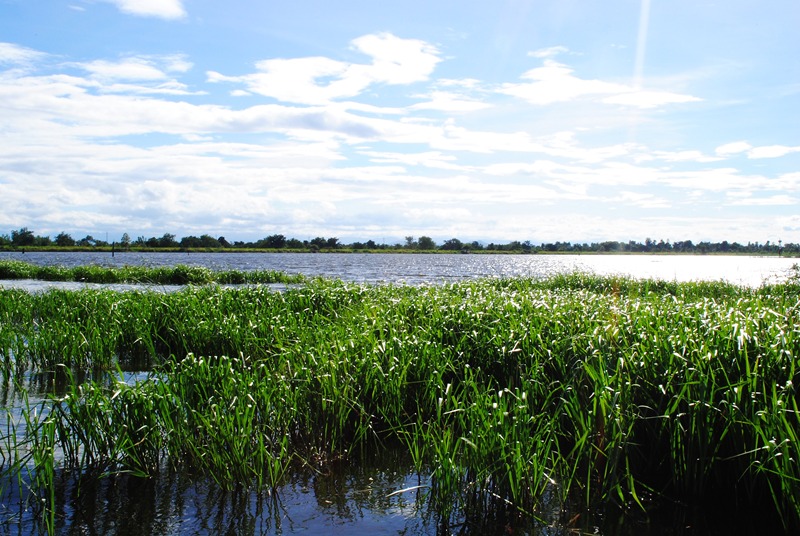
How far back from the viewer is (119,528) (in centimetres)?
546

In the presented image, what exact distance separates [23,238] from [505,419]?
20470 cm

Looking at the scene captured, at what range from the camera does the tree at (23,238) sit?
172m

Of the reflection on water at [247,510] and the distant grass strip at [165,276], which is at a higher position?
the distant grass strip at [165,276]

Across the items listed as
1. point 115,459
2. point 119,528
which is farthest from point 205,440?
point 119,528

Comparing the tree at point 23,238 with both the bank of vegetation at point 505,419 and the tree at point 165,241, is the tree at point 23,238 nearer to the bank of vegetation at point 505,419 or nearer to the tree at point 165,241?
the tree at point 165,241

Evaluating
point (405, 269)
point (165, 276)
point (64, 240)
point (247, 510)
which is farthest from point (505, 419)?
point (64, 240)

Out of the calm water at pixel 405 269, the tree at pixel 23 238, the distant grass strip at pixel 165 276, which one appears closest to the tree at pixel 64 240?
the tree at pixel 23 238

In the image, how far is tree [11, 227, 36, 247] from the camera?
172125 millimetres

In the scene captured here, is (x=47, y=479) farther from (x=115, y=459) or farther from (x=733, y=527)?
(x=733, y=527)

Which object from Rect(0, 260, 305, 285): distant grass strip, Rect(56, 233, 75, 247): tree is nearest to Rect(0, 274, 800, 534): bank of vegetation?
Rect(0, 260, 305, 285): distant grass strip

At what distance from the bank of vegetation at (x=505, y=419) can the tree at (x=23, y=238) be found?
195m

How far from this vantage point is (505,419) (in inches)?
228

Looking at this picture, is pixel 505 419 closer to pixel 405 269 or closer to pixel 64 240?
pixel 405 269

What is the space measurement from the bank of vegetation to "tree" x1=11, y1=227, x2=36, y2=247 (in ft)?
640
